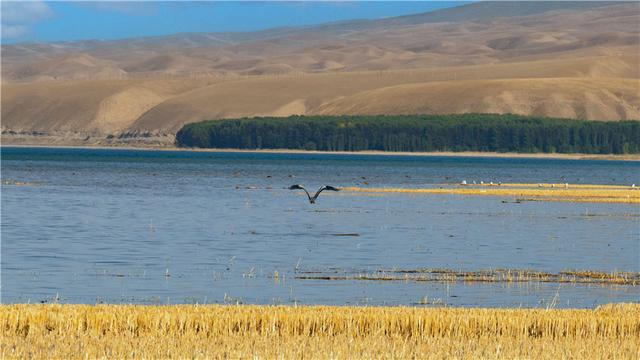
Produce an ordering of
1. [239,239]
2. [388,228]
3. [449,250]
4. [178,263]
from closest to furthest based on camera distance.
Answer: [178,263], [449,250], [239,239], [388,228]

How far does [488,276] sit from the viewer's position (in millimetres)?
35469

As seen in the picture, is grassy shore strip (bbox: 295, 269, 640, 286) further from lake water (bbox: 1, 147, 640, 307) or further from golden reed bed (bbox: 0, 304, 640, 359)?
golden reed bed (bbox: 0, 304, 640, 359)

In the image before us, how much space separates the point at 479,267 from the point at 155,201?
3748 cm

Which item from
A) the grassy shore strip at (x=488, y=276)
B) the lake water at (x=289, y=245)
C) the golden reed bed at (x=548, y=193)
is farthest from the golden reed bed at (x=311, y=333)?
the golden reed bed at (x=548, y=193)

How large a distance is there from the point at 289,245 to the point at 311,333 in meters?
23.0

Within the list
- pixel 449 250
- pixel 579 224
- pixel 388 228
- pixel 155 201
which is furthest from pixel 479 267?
pixel 155 201

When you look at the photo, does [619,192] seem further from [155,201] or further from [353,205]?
[155,201]

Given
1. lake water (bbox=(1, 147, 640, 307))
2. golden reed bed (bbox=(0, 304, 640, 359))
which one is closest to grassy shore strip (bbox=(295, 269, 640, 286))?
lake water (bbox=(1, 147, 640, 307))

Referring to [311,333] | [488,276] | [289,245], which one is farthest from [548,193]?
[311,333]

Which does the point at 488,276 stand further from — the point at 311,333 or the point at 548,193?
the point at 548,193

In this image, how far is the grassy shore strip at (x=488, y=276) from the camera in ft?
113

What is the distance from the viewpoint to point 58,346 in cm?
2022

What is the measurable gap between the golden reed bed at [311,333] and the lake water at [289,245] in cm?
583

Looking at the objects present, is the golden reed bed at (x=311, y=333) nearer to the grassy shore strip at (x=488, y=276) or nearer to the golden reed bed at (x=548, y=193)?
the grassy shore strip at (x=488, y=276)
